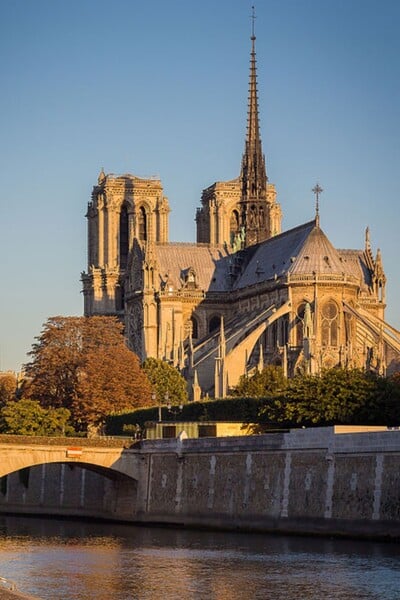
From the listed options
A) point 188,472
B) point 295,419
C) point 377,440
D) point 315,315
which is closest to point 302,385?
point 295,419

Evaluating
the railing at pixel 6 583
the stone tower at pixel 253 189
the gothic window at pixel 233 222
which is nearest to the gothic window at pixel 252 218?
the stone tower at pixel 253 189

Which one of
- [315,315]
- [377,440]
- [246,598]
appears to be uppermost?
[315,315]

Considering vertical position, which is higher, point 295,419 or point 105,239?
point 105,239

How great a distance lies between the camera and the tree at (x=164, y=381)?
12175 cm

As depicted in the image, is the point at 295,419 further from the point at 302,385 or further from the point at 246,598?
the point at 246,598

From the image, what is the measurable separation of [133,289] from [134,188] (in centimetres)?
1899

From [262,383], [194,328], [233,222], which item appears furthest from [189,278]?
[262,383]

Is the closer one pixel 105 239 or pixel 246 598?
pixel 246 598

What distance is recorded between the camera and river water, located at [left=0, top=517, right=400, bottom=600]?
55.8 m

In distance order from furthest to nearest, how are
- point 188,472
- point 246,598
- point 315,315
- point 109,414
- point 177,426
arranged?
point 315,315 < point 109,414 < point 177,426 < point 188,472 < point 246,598

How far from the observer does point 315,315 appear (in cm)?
13112

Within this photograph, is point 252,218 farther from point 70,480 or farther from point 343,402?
point 343,402

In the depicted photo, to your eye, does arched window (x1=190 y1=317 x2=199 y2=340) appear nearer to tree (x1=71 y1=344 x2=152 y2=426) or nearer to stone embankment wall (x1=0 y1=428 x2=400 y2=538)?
tree (x1=71 y1=344 x2=152 y2=426)

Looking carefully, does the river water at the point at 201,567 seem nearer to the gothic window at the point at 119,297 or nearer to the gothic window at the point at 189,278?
the gothic window at the point at 189,278
